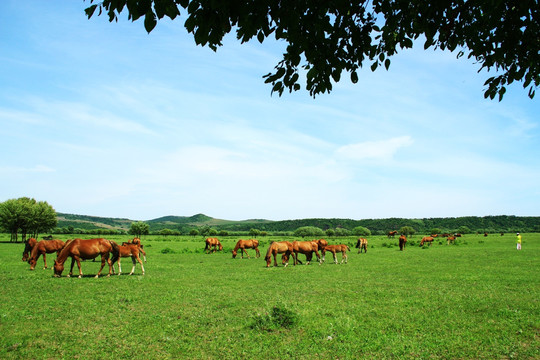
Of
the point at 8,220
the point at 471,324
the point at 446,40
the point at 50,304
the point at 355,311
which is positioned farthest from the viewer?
the point at 8,220

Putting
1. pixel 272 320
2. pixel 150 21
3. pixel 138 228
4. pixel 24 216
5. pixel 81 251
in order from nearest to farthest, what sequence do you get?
Answer: pixel 150 21 → pixel 272 320 → pixel 81 251 → pixel 24 216 → pixel 138 228

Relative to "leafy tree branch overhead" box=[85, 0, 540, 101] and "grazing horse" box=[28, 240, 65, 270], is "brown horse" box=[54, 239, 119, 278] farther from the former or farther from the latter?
"leafy tree branch overhead" box=[85, 0, 540, 101]

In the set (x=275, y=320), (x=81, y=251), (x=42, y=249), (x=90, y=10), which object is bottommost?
(x=42, y=249)

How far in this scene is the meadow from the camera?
6883mm

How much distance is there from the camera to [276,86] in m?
6.31

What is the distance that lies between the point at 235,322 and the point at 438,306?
668 cm

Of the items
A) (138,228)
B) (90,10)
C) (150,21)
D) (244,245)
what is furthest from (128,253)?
(138,228)

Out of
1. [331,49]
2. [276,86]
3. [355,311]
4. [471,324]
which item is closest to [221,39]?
[276,86]

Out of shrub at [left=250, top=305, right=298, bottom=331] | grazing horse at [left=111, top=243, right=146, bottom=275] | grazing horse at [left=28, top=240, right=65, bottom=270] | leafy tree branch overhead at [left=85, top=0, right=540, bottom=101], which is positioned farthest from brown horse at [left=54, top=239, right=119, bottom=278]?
leafy tree branch overhead at [left=85, top=0, right=540, bottom=101]

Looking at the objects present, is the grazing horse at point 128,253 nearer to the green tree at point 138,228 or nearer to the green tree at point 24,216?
the green tree at point 24,216

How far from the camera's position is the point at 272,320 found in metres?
8.45

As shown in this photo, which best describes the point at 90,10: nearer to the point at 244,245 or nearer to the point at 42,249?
the point at 42,249

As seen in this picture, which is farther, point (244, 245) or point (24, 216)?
point (24, 216)

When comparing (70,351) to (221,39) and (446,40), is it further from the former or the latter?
(446,40)
